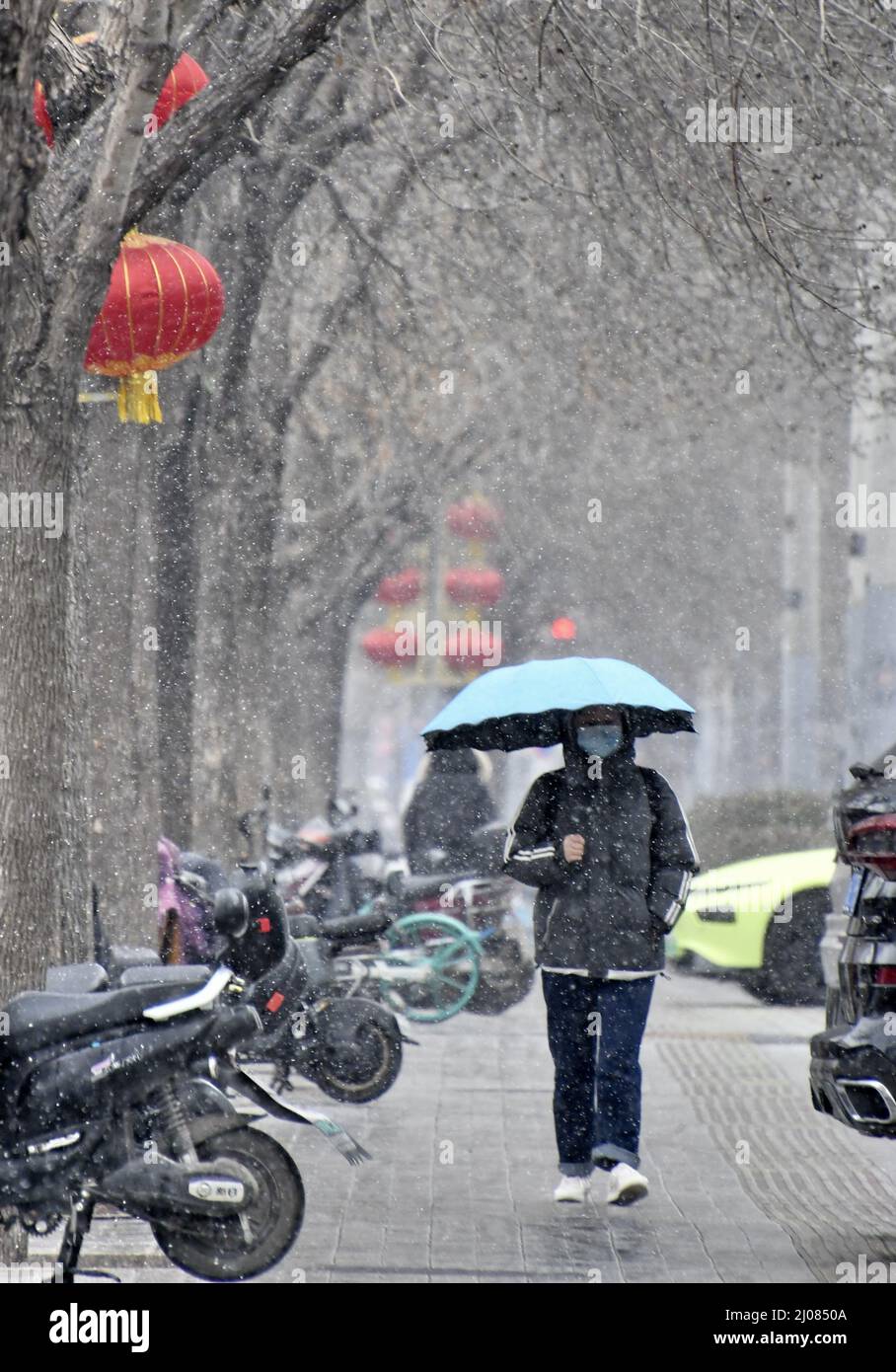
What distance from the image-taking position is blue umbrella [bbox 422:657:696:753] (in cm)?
862

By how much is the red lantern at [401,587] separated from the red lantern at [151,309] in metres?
22.0

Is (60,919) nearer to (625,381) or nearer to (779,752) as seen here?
(625,381)

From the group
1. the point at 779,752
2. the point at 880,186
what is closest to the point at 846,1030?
the point at 880,186

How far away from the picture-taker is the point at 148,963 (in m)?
7.28

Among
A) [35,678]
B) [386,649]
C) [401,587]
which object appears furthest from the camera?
[386,649]

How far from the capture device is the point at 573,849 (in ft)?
27.8

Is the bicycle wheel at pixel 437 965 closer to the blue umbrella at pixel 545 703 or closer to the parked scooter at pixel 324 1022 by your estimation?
the parked scooter at pixel 324 1022

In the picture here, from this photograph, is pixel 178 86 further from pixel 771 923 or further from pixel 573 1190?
pixel 771 923

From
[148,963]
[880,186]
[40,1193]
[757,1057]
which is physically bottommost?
[757,1057]

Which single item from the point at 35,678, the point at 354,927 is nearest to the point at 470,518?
the point at 354,927

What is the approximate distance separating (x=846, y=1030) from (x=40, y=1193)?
2.57m

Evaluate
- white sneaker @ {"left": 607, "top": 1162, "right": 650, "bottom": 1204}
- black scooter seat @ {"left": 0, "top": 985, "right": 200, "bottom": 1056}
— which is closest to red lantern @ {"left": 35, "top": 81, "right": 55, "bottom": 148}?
black scooter seat @ {"left": 0, "top": 985, "right": 200, "bottom": 1056}

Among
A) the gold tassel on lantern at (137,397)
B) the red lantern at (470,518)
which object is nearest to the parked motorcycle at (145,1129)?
the gold tassel on lantern at (137,397)

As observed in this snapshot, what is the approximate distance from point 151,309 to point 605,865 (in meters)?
2.73
